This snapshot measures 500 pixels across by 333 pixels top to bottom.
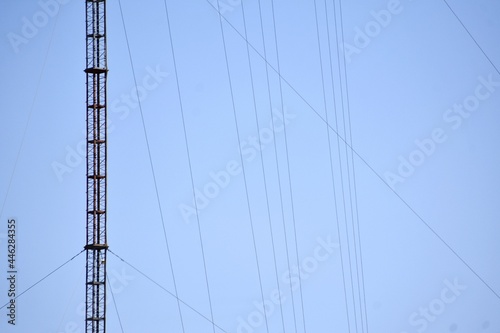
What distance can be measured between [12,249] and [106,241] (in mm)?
5605

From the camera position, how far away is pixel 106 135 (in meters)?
59.4

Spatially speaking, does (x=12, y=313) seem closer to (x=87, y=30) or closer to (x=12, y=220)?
(x=12, y=220)

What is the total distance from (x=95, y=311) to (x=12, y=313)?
5.08 meters

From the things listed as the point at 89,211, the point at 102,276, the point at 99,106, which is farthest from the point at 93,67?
the point at 102,276

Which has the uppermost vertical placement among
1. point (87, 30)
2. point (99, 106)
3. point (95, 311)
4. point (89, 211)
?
point (87, 30)

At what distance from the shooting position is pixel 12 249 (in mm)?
57500

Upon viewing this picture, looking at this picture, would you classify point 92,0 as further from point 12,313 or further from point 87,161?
point 12,313

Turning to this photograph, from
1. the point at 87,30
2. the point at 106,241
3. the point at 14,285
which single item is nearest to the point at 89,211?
the point at 106,241

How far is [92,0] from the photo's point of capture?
2352 inches

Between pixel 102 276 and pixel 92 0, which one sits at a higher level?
pixel 92 0

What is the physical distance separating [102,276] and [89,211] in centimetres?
410

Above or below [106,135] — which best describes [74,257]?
below

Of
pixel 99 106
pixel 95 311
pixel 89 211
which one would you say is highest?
pixel 99 106

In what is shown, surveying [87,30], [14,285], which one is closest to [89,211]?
[14,285]
